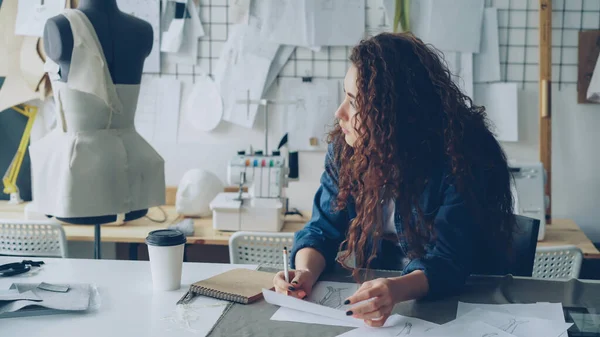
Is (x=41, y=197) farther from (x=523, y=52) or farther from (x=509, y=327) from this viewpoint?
(x=523, y=52)

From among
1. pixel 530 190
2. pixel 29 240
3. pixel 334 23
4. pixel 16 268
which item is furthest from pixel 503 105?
pixel 16 268

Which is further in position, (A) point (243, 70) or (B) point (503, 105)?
(A) point (243, 70)

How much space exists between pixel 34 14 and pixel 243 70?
1.00 m

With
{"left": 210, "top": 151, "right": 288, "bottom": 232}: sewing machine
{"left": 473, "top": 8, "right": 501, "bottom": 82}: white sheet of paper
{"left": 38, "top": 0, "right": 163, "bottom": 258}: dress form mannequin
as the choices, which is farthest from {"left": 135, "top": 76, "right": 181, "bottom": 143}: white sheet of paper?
{"left": 473, "top": 8, "right": 501, "bottom": 82}: white sheet of paper

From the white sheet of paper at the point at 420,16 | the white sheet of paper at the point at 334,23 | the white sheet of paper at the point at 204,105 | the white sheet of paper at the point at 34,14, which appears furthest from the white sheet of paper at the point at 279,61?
the white sheet of paper at the point at 34,14

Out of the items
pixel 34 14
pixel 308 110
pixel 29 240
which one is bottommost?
pixel 29 240

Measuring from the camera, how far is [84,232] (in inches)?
104

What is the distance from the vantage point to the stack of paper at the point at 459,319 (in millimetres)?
1235

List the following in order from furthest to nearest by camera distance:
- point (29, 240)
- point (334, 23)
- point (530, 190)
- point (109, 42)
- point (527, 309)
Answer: point (334, 23)
point (530, 190)
point (29, 240)
point (109, 42)
point (527, 309)

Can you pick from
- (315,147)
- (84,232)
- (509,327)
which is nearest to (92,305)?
(509,327)

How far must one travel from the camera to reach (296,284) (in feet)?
4.65

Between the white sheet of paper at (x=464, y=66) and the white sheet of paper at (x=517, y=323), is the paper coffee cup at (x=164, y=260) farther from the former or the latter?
the white sheet of paper at (x=464, y=66)

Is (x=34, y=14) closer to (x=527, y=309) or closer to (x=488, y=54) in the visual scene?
(x=488, y=54)

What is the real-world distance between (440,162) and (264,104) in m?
1.42
